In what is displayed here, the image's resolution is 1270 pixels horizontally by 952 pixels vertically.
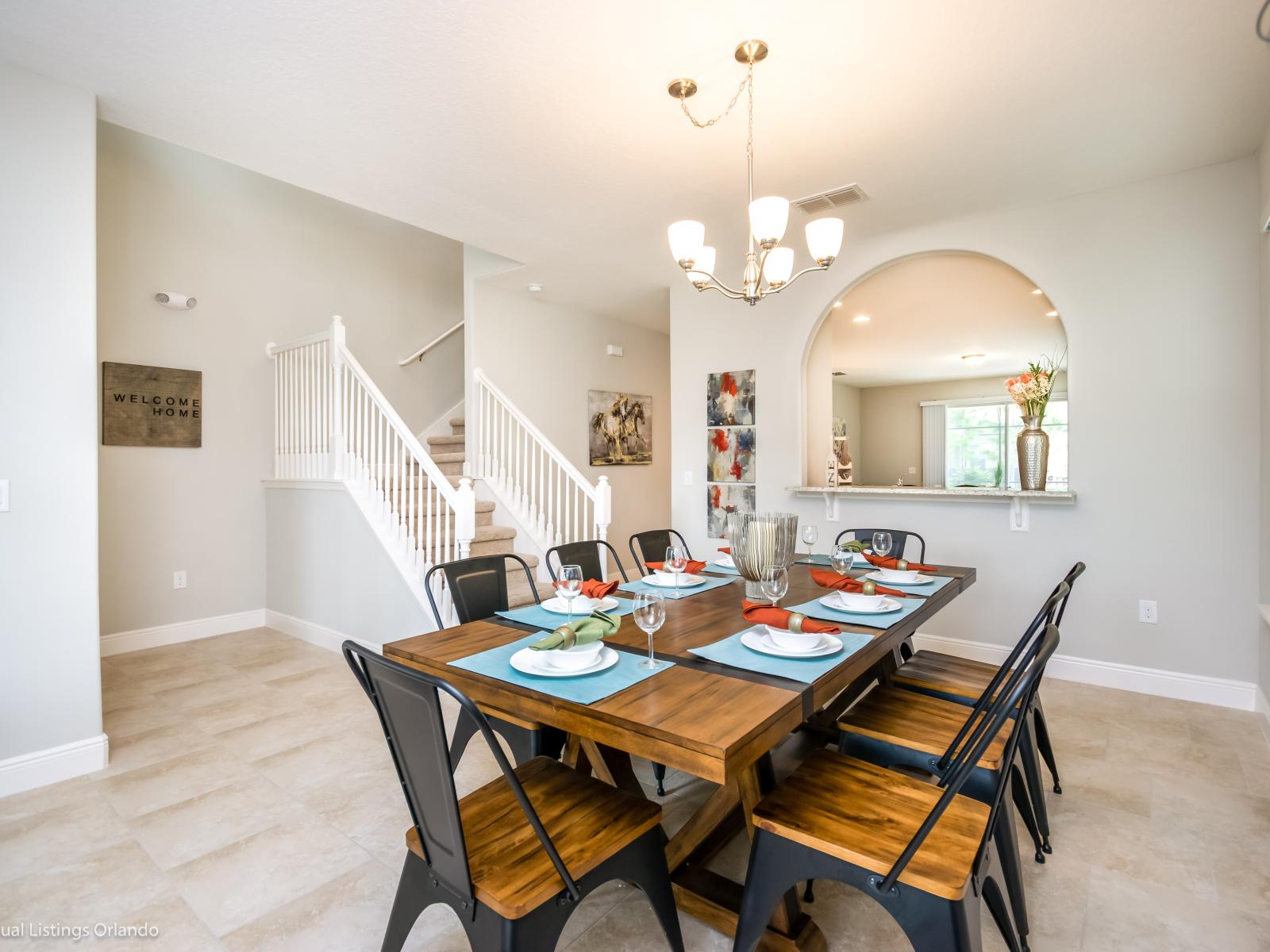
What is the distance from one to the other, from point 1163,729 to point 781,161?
10.1ft

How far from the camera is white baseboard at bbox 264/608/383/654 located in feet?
13.7

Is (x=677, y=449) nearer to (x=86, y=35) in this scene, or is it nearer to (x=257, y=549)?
(x=257, y=549)

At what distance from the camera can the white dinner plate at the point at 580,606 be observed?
81.5 inches

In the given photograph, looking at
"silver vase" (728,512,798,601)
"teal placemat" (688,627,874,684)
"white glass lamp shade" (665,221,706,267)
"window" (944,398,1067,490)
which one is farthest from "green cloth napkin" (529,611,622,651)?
"window" (944,398,1067,490)

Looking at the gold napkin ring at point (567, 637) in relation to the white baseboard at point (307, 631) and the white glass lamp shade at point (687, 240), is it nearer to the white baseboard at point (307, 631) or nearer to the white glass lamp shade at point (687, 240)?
the white glass lamp shade at point (687, 240)

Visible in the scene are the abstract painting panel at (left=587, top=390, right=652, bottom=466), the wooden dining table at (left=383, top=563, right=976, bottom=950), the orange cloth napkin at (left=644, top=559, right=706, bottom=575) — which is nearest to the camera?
the wooden dining table at (left=383, top=563, right=976, bottom=950)

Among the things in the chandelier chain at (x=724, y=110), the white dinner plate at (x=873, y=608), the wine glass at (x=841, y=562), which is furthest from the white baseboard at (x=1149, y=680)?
the chandelier chain at (x=724, y=110)

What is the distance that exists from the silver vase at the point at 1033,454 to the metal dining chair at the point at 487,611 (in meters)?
2.87

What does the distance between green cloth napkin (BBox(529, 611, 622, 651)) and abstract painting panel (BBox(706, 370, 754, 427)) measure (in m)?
3.08

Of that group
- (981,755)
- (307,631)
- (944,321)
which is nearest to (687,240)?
(981,755)

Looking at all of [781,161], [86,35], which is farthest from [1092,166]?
[86,35]

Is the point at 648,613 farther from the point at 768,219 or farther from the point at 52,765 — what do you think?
the point at 52,765

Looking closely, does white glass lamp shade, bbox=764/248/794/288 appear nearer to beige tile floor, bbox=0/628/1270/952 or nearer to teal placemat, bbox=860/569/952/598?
teal placemat, bbox=860/569/952/598

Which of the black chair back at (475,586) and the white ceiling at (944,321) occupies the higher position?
the white ceiling at (944,321)
